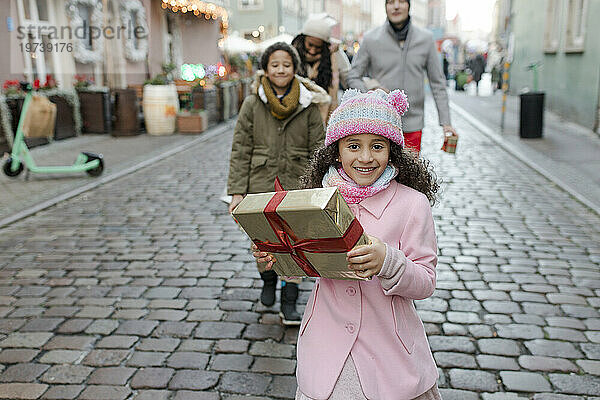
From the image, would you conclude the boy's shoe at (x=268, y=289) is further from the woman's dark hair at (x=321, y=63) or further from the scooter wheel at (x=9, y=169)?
the scooter wheel at (x=9, y=169)

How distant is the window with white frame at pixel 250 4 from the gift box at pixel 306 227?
40.9 m

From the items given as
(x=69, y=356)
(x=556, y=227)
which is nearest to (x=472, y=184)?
(x=556, y=227)

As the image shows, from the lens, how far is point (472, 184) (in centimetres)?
834

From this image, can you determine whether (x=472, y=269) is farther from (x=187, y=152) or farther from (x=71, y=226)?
(x=187, y=152)

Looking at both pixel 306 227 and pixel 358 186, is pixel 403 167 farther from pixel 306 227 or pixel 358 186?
pixel 306 227

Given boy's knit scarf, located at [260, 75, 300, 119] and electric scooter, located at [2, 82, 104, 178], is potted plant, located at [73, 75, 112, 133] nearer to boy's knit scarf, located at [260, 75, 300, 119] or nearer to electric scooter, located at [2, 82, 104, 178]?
electric scooter, located at [2, 82, 104, 178]

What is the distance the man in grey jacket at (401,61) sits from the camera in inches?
185

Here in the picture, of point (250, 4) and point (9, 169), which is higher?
point (250, 4)

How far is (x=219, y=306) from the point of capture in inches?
171

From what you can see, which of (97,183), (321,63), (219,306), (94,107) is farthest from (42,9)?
(219,306)

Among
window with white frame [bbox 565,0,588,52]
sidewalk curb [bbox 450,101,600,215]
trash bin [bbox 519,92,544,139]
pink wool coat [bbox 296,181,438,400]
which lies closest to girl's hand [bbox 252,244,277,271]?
pink wool coat [bbox 296,181,438,400]

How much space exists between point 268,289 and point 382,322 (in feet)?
7.70

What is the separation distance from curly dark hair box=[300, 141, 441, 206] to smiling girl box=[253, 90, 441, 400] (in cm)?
3

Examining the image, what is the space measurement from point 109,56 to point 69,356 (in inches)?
561
